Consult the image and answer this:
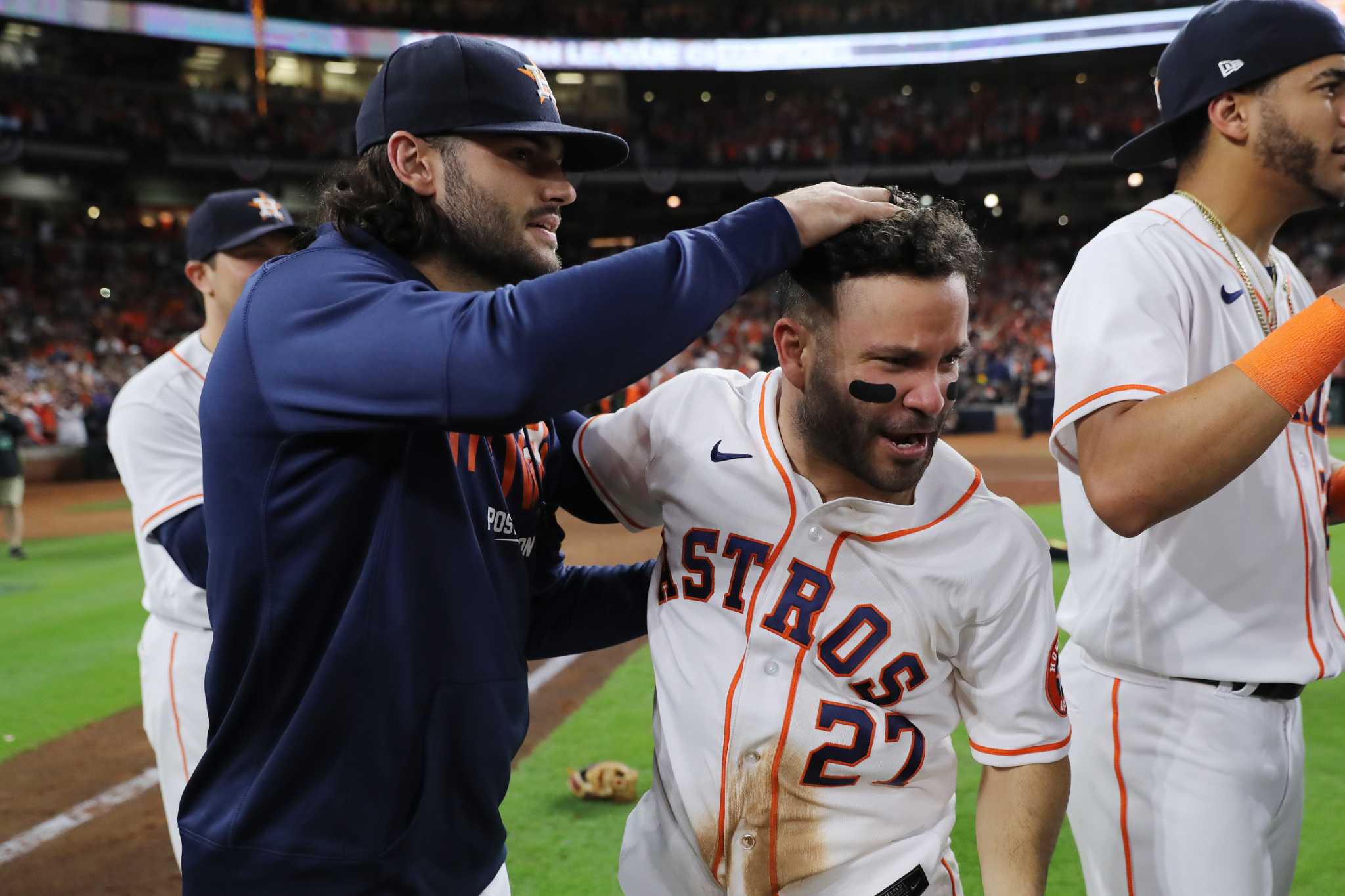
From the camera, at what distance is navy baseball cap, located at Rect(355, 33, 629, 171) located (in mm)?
1922

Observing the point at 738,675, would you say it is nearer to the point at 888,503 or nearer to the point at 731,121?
the point at 888,503

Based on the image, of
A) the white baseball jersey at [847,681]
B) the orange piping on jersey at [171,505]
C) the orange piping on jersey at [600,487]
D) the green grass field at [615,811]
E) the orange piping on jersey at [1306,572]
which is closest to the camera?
the white baseball jersey at [847,681]

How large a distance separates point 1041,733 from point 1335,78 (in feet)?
4.75

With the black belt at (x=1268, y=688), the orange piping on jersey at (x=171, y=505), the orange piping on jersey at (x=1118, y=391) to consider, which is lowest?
the orange piping on jersey at (x=171, y=505)

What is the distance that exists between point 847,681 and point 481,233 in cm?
105

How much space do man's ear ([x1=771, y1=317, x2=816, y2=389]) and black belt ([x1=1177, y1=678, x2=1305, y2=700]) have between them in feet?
3.36

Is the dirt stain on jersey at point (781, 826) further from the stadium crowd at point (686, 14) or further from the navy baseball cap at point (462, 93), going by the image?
the stadium crowd at point (686, 14)

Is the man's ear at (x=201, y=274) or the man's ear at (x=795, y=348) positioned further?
the man's ear at (x=201, y=274)

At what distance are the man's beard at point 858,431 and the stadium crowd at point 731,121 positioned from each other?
3195 cm

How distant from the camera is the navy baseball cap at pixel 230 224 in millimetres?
3826

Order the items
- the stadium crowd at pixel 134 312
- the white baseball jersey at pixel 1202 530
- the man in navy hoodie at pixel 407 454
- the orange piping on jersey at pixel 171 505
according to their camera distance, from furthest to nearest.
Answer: the stadium crowd at pixel 134 312, the orange piping on jersey at pixel 171 505, the white baseball jersey at pixel 1202 530, the man in navy hoodie at pixel 407 454

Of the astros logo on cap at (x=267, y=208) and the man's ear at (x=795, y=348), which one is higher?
the astros logo on cap at (x=267, y=208)

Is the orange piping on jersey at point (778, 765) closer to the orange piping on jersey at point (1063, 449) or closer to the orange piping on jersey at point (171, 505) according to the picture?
the orange piping on jersey at point (1063, 449)

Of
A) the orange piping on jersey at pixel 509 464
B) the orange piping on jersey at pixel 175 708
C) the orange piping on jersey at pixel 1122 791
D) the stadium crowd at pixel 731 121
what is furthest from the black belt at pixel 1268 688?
the stadium crowd at pixel 731 121
